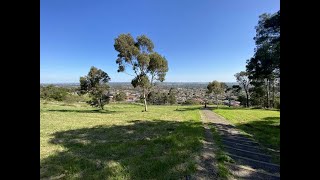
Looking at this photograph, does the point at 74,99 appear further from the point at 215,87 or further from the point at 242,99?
the point at 242,99

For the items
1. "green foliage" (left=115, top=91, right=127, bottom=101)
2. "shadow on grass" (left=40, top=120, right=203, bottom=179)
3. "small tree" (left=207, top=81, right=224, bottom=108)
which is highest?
"small tree" (left=207, top=81, right=224, bottom=108)

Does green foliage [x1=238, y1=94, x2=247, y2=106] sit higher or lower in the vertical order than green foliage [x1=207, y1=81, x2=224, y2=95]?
lower

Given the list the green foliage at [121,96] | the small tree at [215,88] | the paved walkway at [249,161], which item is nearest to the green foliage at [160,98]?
the green foliage at [121,96]

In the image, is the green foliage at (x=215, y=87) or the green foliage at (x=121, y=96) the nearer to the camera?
the green foliage at (x=215, y=87)

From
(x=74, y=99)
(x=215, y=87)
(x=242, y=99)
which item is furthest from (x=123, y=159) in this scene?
(x=74, y=99)

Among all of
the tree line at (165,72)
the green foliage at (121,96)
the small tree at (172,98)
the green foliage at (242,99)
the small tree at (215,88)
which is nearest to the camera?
the tree line at (165,72)

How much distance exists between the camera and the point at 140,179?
219 inches

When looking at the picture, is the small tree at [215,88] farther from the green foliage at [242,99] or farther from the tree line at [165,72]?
the green foliage at [242,99]

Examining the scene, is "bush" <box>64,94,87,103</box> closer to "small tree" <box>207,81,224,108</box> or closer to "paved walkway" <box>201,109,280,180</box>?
"small tree" <box>207,81,224,108</box>

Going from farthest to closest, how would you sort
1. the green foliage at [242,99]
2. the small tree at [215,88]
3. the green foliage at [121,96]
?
the green foliage at [121,96] → the green foliage at [242,99] → the small tree at [215,88]

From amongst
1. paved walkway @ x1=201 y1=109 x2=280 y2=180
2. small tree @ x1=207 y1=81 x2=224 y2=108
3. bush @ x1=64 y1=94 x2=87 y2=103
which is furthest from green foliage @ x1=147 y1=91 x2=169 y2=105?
paved walkway @ x1=201 y1=109 x2=280 y2=180
